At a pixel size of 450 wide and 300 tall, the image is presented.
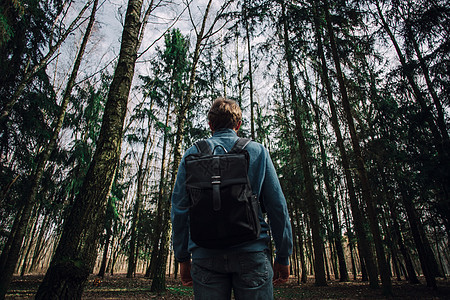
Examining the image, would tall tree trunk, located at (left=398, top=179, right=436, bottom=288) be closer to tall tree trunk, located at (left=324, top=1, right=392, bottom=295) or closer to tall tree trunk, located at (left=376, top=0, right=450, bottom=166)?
tall tree trunk, located at (left=324, top=1, right=392, bottom=295)

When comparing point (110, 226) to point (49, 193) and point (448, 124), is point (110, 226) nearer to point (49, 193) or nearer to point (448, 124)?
point (49, 193)

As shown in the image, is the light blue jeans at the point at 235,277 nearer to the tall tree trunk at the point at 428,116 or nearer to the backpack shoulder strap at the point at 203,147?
the backpack shoulder strap at the point at 203,147

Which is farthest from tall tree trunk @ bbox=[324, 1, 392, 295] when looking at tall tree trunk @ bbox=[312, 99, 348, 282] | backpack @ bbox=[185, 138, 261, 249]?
backpack @ bbox=[185, 138, 261, 249]

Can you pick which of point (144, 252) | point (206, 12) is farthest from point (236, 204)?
point (144, 252)

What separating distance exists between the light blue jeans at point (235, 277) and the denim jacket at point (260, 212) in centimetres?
8

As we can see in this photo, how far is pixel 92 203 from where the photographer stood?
2734 mm

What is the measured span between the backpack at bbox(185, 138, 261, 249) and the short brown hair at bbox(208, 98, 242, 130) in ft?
1.25

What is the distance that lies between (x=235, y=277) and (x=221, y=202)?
428 millimetres

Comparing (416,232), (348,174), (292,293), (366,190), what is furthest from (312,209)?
(416,232)

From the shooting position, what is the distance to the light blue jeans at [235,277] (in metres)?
1.20

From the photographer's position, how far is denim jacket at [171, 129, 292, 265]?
139 centimetres

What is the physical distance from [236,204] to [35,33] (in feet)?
38.2

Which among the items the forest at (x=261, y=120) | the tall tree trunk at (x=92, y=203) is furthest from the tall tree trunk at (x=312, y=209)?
the tall tree trunk at (x=92, y=203)

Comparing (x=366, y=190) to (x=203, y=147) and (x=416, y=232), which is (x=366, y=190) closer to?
(x=416, y=232)
